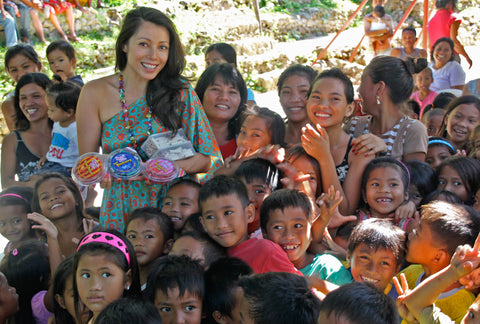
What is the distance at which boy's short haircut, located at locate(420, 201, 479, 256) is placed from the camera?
212 cm

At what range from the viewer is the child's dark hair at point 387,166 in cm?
277

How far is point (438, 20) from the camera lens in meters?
7.95

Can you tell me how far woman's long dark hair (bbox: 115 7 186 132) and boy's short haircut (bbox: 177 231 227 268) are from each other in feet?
2.16

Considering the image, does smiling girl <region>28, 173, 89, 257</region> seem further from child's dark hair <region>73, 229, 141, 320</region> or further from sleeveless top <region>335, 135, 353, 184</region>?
sleeveless top <region>335, 135, 353, 184</region>

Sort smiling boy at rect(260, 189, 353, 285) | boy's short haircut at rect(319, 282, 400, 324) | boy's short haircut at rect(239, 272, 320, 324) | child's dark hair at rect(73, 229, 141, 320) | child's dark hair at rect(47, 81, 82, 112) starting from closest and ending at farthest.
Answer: boy's short haircut at rect(319, 282, 400, 324) < boy's short haircut at rect(239, 272, 320, 324) < child's dark hair at rect(73, 229, 141, 320) < smiling boy at rect(260, 189, 353, 285) < child's dark hair at rect(47, 81, 82, 112)

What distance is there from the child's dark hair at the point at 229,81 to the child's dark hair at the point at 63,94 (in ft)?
3.62

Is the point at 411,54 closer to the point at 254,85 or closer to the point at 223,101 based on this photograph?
the point at 254,85

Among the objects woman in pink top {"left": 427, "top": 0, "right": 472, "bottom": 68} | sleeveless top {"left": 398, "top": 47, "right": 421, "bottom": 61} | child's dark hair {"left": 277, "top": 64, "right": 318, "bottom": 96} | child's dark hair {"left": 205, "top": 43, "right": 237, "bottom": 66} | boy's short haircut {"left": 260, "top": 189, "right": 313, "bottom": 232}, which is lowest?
boy's short haircut {"left": 260, "top": 189, "right": 313, "bottom": 232}

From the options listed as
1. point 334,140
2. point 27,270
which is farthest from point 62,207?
point 334,140

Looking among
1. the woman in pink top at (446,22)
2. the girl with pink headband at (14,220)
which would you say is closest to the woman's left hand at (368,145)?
the girl with pink headband at (14,220)

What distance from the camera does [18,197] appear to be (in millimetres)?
3379

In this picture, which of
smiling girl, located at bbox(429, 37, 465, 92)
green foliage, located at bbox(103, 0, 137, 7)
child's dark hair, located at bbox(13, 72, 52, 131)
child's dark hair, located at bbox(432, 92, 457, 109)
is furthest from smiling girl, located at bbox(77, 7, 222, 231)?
green foliage, located at bbox(103, 0, 137, 7)

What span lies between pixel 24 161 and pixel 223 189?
2.23 m

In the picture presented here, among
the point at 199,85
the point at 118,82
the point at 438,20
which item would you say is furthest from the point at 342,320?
the point at 438,20
